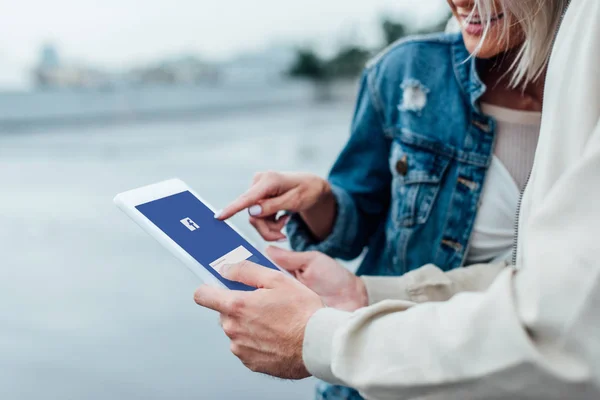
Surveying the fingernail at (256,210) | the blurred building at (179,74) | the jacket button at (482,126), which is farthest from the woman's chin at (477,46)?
the blurred building at (179,74)

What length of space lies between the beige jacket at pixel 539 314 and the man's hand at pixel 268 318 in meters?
0.07

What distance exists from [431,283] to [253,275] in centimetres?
32

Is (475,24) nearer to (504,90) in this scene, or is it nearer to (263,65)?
(504,90)

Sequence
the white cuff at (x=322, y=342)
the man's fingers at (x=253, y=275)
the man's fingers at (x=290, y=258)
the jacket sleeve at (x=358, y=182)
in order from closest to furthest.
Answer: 1. the white cuff at (x=322, y=342)
2. the man's fingers at (x=253, y=275)
3. the man's fingers at (x=290, y=258)
4. the jacket sleeve at (x=358, y=182)

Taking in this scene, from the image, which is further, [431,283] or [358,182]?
[358,182]

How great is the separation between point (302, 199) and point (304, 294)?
0.33m

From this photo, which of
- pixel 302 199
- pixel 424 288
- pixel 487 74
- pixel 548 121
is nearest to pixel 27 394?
pixel 302 199

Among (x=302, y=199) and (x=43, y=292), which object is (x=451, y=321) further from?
(x=43, y=292)

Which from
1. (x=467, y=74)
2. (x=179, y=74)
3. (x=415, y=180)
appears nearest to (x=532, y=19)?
(x=467, y=74)

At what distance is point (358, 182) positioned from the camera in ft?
3.63

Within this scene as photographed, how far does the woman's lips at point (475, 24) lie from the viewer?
0.85 meters

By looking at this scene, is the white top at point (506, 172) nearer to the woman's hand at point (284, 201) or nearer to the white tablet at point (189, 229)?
the woman's hand at point (284, 201)

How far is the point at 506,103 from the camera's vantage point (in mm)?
1002

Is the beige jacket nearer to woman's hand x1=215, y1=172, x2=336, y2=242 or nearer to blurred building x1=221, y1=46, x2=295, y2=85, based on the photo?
woman's hand x1=215, y1=172, x2=336, y2=242
